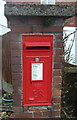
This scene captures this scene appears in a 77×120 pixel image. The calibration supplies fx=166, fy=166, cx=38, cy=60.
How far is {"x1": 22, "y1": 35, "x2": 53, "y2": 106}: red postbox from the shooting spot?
2.06 metres

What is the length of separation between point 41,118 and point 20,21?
4.32 ft

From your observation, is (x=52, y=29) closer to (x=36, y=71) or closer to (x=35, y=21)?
(x=35, y=21)

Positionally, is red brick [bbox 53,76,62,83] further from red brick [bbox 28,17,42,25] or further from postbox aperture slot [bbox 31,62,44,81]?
red brick [bbox 28,17,42,25]

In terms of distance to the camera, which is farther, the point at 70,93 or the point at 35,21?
the point at 70,93

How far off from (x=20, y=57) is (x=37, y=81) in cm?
38

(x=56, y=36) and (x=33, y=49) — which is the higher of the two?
(x=56, y=36)

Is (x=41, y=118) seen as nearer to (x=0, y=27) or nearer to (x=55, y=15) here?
(x=55, y=15)

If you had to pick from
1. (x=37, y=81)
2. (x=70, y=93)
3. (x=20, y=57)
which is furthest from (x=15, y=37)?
(x=70, y=93)

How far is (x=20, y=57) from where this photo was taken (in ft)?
6.94

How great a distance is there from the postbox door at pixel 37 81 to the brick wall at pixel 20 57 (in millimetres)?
77

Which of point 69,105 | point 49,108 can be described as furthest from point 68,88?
point 49,108

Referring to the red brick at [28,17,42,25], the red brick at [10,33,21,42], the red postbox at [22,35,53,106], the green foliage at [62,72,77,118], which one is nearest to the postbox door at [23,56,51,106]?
the red postbox at [22,35,53,106]

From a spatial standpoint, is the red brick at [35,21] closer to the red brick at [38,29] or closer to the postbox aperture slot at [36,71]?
the red brick at [38,29]

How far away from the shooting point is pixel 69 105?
3891mm
